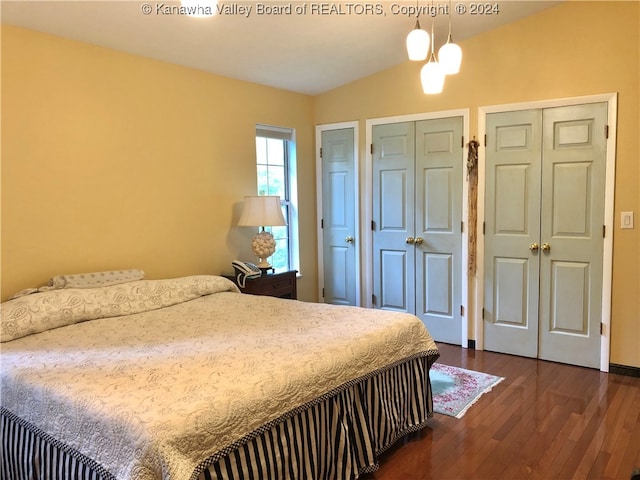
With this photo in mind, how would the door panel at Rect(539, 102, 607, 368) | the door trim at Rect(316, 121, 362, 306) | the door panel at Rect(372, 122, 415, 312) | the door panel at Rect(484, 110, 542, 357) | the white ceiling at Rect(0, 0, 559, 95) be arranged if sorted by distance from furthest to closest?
the door trim at Rect(316, 121, 362, 306)
the door panel at Rect(372, 122, 415, 312)
the door panel at Rect(484, 110, 542, 357)
the door panel at Rect(539, 102, 607, 368)
the white ceiling at Rect(0, 0, 559, 95)

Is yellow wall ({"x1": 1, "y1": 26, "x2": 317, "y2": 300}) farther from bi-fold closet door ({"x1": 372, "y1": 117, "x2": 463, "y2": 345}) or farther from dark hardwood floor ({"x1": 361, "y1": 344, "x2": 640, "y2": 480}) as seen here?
dark hardwood floor ({"x1": 361, "y1": 344, "x2": 640, "y2": 480})

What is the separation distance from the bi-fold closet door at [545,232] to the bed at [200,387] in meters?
1.53

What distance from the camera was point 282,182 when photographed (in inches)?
185

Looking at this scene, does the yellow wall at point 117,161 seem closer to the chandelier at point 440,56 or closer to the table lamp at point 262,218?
the table lamp at point 262,218

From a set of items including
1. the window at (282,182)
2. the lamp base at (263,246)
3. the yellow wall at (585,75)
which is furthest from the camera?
the window at (282,182)

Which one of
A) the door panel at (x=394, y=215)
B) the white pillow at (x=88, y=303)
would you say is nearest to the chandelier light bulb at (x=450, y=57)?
the door panel at (x=394, y=215)

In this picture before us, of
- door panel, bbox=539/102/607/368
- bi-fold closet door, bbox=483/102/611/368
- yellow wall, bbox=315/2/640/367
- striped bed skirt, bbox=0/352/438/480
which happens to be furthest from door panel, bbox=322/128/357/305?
striped bed skirt, bbox=0/352/438/480

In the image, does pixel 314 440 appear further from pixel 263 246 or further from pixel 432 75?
pixel 263 246

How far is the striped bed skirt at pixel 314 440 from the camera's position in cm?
166

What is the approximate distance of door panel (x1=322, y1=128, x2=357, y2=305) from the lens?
471cm

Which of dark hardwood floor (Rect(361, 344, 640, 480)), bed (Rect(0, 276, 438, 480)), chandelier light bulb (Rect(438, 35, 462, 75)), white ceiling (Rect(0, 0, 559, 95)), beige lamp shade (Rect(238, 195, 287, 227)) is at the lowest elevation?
dark hardwood floor (Rect(361, 344, 640, 480))

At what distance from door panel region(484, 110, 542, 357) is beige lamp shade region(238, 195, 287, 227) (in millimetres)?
1727

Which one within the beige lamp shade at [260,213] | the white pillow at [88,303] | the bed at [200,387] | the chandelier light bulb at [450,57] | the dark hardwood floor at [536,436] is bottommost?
the dark hardwood floor at [536,436]

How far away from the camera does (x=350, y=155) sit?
4672 millimetres
